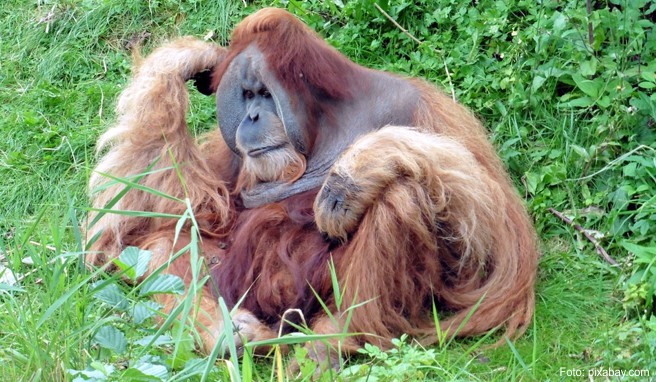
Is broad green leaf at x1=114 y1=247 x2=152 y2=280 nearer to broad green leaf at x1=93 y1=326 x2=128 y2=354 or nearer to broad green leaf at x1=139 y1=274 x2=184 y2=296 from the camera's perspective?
broad green leaf at x1=139 y1=274 x2=184 y2=296

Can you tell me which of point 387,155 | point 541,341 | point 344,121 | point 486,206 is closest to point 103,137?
point 344,121

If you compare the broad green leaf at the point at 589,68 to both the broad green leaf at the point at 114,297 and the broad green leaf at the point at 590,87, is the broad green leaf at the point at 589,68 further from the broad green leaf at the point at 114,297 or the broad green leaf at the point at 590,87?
the broad green leaf at the point at 114,297

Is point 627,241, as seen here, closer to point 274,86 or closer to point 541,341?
point 541,341

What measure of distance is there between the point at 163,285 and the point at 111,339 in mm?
187

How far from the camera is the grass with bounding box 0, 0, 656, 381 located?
2768 millimetres

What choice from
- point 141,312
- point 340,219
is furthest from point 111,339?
point 340,219

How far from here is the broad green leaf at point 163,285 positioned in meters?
2.65

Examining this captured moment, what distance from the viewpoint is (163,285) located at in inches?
106

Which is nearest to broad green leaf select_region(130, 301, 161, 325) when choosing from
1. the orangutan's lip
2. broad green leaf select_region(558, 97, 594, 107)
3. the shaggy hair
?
the shaggy hair

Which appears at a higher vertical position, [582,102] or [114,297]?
[114,297]

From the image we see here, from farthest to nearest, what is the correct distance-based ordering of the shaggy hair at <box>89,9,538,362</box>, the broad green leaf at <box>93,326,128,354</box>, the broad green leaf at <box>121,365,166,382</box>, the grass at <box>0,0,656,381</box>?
the shaggy hair at <box>89,9,538,362</box> → the grass at <box>0,0,656,381</box> → the broad green leaf at <box>93,326,128,354</box> → the broad green leaf at <box>121,365,166,382</box>

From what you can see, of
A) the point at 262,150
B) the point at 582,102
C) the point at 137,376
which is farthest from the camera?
the point at 582,102

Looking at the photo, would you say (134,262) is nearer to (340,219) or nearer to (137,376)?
(137,376)

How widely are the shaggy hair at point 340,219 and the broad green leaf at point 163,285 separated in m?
0.46
